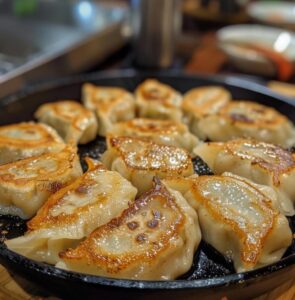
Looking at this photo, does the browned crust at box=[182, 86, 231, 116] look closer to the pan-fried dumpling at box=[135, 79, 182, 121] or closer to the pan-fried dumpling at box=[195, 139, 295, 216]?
the pan-fried dumpling at box=[135, 79, 182, 121]

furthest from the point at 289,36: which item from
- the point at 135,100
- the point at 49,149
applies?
the point at 49,149

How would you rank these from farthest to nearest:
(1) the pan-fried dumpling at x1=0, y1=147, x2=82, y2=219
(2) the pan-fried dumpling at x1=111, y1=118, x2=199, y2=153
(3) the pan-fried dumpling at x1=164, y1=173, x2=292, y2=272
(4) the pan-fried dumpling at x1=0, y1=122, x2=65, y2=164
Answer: (2) the pan-fried dumpling at x1=111, y1=118, x2=199, y2=153, (4) the pan-fried dumpling at x1=0, y1=122, x2=65, y2=164, (1) the pan-fried dumpling at x1=0, y1=147, x2=82, y2=219, (3) the pan-fried dumpling at x1=164, y1=173, x2=292, y2=272

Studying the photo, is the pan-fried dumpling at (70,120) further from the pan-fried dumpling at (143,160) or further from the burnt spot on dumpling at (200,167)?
the burnt spot on dumpling at (200,167)

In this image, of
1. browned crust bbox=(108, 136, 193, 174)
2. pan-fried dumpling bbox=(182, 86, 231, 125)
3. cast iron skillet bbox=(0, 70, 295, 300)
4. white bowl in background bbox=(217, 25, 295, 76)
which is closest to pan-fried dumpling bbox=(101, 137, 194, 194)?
browned crust bbox=(108, 136, 193, 174)

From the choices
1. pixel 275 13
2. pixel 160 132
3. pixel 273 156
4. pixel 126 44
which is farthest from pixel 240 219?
pixel 275 13

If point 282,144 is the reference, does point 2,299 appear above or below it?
below

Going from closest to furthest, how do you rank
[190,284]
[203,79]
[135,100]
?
[190,284], [135,100], [203,79]

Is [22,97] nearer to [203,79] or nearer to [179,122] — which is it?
[179,122]
